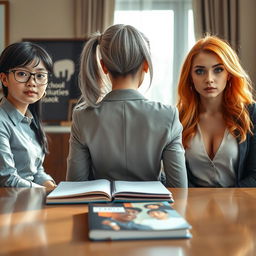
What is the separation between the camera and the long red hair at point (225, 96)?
74.8 inches

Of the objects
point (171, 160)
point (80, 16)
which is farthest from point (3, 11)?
point (171, 160)

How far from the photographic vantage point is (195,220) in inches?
36.9

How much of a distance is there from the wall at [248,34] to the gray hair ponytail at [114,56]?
3123mm

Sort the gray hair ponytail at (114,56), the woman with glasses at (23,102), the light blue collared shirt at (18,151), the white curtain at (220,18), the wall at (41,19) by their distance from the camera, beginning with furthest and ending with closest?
the wall at (41,19) → the white curtain at (220,18) → the woman with glasses at (23,102) → the light blue collared shirt at (18,151) → the gray hair ponytail at (114,56)

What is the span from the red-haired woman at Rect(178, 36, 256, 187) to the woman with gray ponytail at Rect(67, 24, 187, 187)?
48 centimetres

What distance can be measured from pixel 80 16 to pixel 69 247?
3.81 meters

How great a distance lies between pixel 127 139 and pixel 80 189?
276 mm

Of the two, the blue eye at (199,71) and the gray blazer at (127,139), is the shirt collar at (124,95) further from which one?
the blue eye at (199,71)

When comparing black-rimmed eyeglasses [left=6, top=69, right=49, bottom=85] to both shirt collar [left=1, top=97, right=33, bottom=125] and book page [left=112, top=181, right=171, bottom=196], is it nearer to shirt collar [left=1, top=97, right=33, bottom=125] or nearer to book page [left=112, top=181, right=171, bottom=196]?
shirt collar [left=1, top=97, right=33, bottom=125]

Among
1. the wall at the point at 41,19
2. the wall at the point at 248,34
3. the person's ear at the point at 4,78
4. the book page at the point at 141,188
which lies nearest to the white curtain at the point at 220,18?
the wall at the point at 248,34

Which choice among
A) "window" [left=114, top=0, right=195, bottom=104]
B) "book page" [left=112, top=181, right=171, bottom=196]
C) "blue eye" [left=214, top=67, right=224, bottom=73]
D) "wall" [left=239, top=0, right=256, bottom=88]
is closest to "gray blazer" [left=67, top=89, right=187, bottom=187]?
"book page" [left=112, top=181, right=171, bottom=196]

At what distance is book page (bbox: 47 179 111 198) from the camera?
1102 mm

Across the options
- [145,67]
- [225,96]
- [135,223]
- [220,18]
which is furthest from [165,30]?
[135,223]

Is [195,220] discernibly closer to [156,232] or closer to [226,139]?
[156,232]
